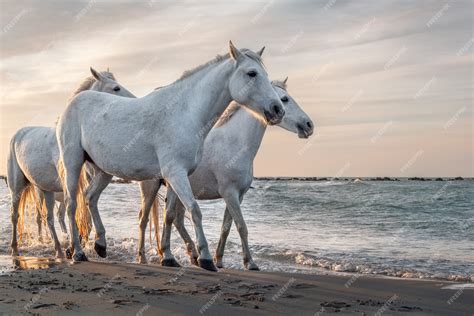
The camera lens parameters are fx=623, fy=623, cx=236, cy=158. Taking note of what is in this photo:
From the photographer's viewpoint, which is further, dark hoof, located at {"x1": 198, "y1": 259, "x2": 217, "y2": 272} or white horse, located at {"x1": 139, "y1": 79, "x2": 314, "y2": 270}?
white horse, located at {"x1": 139, "y1": 79, "x2": 314, "y2": 270}

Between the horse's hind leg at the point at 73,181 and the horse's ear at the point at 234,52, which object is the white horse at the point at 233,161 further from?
the horse's ear at the point at 234,52

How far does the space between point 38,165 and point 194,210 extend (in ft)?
15.3

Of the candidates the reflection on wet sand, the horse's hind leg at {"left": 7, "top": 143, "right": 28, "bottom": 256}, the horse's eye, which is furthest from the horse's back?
the horse's eye

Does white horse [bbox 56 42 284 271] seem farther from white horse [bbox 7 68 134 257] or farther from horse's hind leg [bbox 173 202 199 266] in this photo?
horse's hind leg [bbox 173 202 199 266]

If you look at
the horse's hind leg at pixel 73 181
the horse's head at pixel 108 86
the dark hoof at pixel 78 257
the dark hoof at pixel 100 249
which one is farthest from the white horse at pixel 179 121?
the horse's head at pixel 108 86

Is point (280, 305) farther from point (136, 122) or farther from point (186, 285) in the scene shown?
point (136, 122)

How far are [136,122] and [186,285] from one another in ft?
6.50

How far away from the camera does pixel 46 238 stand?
13289mm

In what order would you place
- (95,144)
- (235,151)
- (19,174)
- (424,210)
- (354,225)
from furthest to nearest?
1. (424,210)
2. (354,225)
3. (19,174)
4. (235,151)
5. (95,144)

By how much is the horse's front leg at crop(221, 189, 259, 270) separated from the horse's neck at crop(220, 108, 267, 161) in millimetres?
562

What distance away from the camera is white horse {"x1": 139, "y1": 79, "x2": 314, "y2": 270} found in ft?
26.2

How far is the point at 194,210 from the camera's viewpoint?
602 cm

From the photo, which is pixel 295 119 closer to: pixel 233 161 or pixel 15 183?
pixel 233 161

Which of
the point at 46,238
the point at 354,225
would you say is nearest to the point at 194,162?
the point at 46,238
